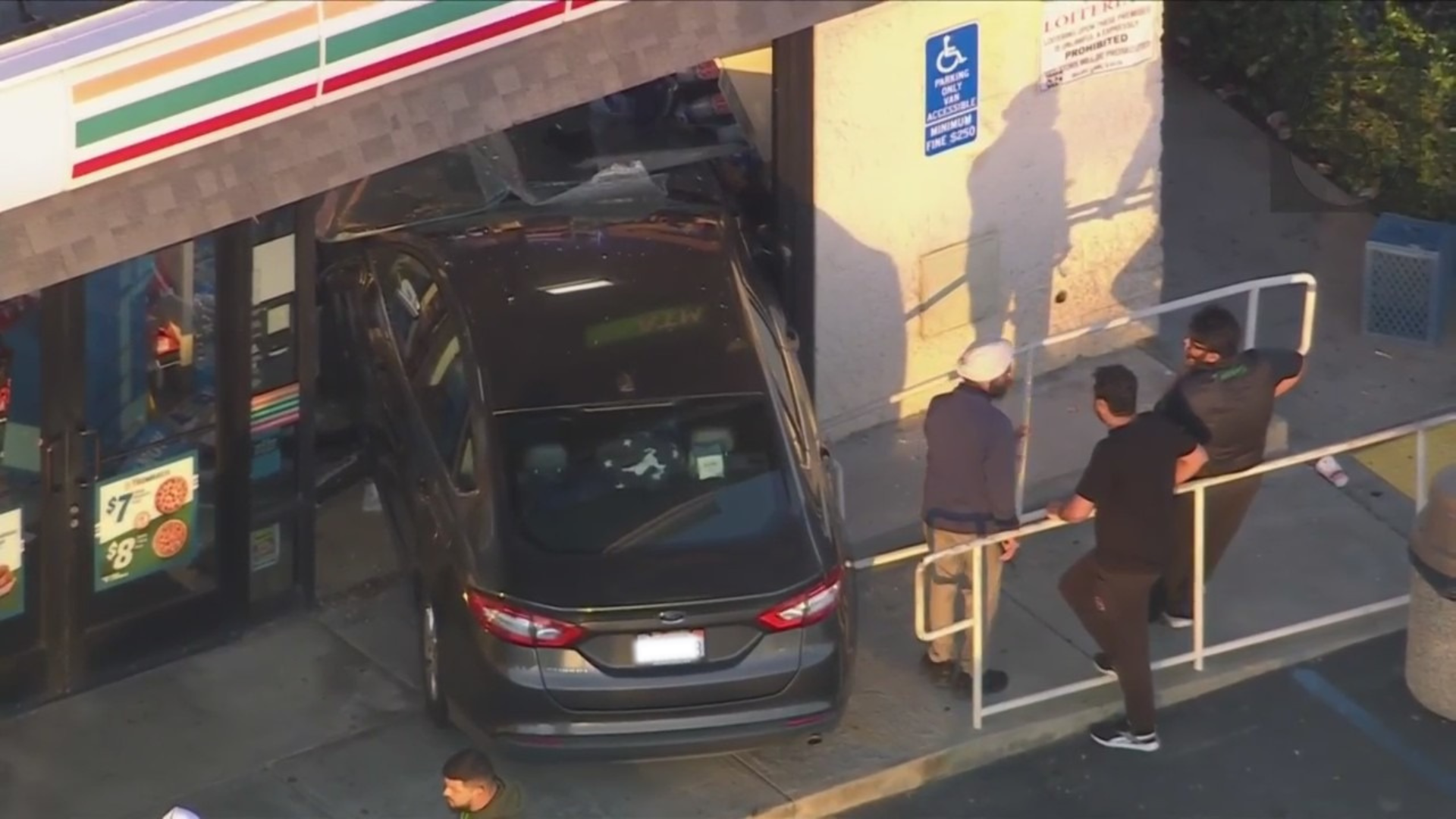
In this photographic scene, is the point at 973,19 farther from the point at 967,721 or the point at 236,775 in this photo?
the point at 236,775

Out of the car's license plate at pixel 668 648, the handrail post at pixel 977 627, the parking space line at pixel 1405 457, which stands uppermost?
the car's license plate at pixel 668 648

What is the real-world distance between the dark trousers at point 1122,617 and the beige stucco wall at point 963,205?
2.67m

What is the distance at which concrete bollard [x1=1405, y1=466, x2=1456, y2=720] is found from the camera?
9.88 m

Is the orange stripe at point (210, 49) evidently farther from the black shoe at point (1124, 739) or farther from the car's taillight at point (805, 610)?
the black shoe at point (1124, 739)

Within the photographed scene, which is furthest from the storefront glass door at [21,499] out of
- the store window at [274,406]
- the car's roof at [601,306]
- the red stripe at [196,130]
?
the car's roof at [601,306]

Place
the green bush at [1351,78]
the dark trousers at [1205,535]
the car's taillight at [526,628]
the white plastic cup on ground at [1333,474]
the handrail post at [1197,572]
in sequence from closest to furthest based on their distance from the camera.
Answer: the car's taillight at [526,628] → the handrail post at [1197,572] → the dark trousers at [1205,535] → the white plastic cup on ground at [1333,474] → the green bush at [1351,78]

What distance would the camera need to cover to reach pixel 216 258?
10289mm

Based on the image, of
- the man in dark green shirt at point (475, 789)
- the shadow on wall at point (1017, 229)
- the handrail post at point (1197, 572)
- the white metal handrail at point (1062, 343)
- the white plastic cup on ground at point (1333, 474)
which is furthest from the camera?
the shadow on wall at point (1017, 229)

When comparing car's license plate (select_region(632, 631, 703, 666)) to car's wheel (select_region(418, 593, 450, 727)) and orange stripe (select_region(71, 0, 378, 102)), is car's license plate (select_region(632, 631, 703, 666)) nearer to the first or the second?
car's wheel (select_region(418, 593, 450, 727))

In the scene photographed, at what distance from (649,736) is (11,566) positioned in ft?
8.96

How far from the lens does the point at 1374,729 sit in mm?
10320

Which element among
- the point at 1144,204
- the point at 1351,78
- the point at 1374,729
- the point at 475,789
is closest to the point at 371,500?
the point at 475,789

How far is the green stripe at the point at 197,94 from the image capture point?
839 centimetres

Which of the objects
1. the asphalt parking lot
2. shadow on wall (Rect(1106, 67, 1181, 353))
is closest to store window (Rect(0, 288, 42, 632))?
the asphalt parking lot
